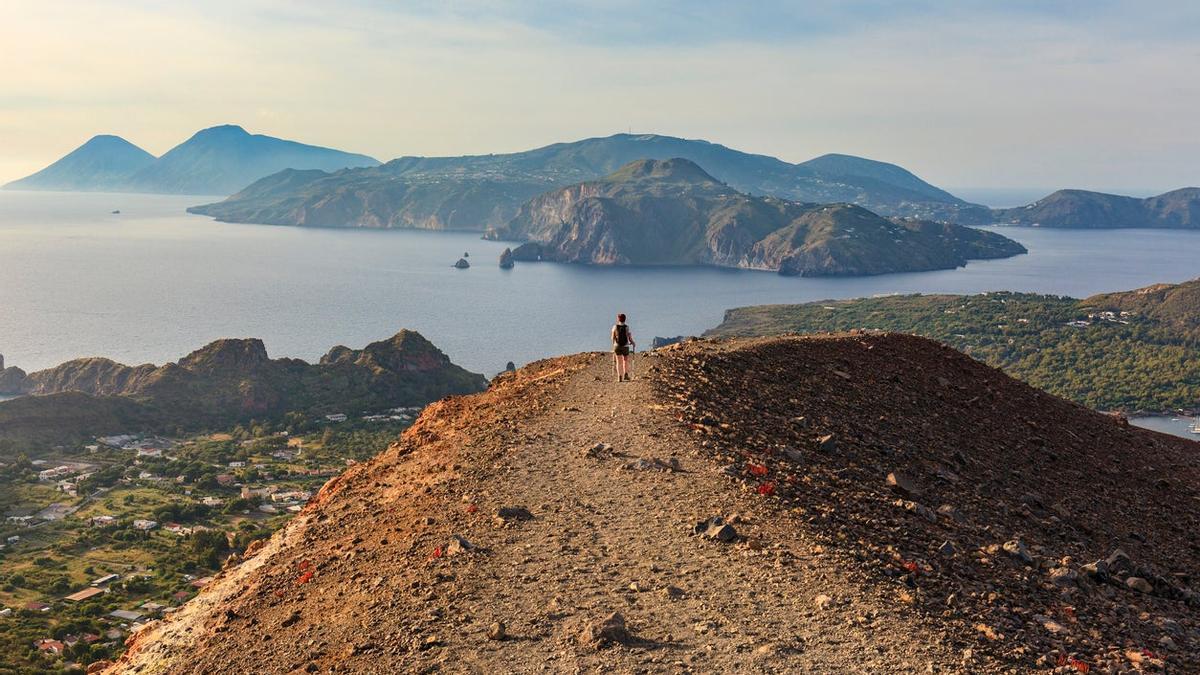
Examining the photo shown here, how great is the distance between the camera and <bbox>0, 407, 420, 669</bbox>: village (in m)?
47.2

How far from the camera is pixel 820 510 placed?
1582 cm

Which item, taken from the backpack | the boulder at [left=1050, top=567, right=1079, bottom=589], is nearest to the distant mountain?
the backpack

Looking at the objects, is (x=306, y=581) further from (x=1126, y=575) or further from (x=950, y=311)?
(x=950, y=311)

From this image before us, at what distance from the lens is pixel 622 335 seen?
23.9 meters

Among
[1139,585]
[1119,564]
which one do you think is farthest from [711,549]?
[1119,564]

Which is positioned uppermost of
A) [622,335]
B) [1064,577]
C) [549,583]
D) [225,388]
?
[622,335]

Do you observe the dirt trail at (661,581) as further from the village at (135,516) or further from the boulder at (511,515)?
the village at (135,516)

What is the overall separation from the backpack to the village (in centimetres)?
2248

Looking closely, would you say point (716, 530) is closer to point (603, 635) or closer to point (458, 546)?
point (603, 635)

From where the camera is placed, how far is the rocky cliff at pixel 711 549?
476 inches

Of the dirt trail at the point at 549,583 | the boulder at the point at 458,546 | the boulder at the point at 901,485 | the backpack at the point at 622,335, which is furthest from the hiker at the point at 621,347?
Result: the boulder at the point at 458,546

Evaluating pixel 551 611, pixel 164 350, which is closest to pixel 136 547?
pixel 551 611

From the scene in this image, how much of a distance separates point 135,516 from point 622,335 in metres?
60.2

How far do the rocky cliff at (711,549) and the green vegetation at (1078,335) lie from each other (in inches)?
3713
